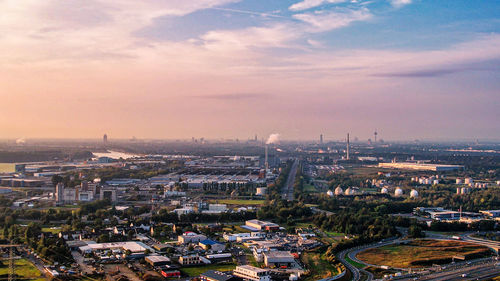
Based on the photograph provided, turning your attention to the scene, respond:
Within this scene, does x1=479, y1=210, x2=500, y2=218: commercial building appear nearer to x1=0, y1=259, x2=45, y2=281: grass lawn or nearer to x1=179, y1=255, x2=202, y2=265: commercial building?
x1=179, y1=255, x2=202, y2=265: commercial building

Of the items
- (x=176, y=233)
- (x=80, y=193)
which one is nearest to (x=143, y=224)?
(x=176, y=233)

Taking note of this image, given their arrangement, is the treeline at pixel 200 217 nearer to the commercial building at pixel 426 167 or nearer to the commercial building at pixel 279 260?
the commercial building at pixel 279 260

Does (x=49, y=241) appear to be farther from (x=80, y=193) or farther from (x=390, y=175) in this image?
(x=390, y=175)

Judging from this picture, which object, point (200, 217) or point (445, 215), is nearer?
point (200, 217)

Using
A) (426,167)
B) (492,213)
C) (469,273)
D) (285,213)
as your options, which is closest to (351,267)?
(469,273)

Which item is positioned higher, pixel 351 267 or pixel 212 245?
pixel 212 245

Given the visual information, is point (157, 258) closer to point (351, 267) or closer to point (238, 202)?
point (351, 267)
